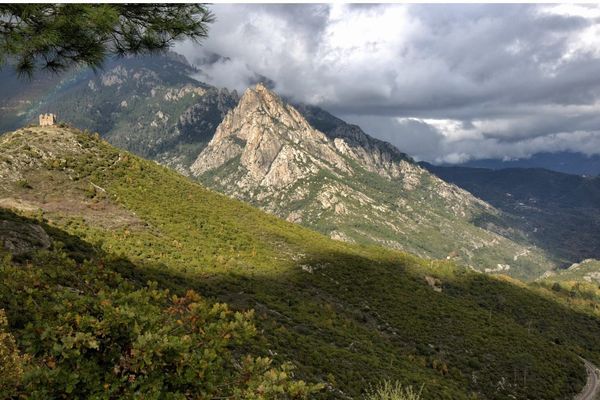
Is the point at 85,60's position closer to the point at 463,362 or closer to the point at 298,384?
the point at 298,384

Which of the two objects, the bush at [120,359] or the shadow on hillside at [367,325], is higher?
the bush at [120,359]

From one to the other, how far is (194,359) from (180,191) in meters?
76.1

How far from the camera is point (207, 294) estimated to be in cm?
4028

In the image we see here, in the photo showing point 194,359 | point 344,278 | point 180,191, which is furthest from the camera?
point 180,191

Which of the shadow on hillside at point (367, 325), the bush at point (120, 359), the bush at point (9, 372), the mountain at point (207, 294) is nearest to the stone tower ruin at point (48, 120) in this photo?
the mountain at point (207, 294)

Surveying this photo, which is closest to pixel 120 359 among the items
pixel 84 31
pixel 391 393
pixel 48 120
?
pixel 84 31

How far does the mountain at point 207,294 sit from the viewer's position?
614 cm

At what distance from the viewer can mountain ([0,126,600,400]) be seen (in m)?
6.14

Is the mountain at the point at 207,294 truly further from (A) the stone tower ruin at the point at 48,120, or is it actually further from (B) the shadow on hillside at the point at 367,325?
(A) the stone tower ruin at the point at 48,120

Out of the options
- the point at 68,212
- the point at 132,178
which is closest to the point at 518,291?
the point at 132,178

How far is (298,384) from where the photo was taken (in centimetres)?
661

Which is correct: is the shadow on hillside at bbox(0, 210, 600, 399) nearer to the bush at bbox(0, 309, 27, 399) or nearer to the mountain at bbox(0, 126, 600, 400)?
the mountain at bbox(0, 126, 600, 400)

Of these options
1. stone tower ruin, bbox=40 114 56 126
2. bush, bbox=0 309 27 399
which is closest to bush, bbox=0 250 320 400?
bush, bbox=0 309 27 399

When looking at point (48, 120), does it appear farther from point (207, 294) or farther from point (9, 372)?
point (9, 372)
